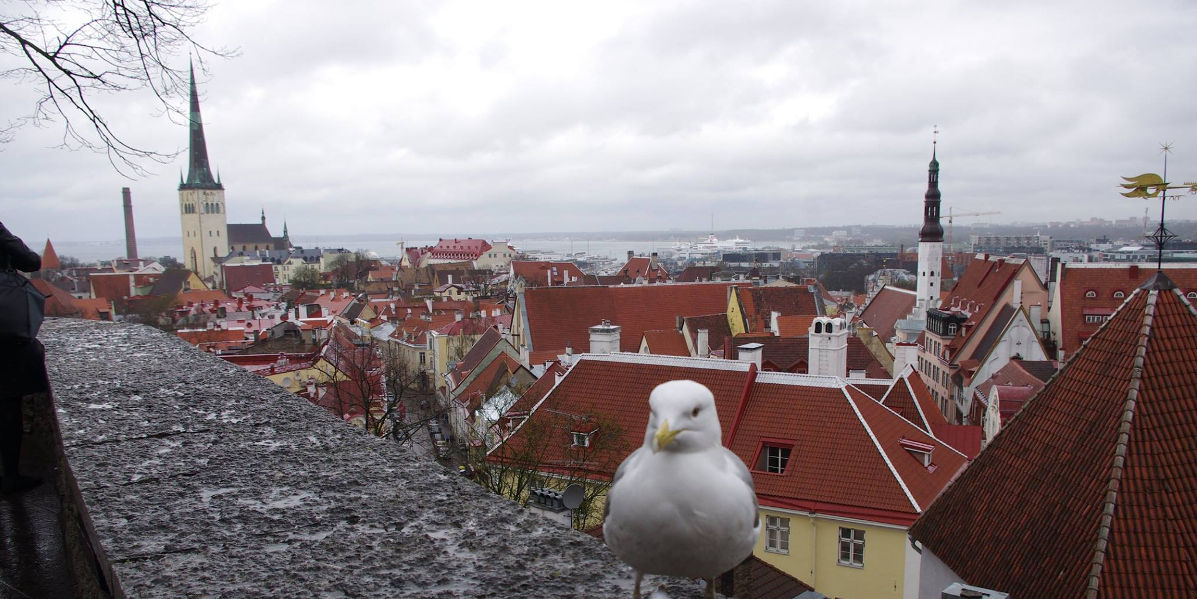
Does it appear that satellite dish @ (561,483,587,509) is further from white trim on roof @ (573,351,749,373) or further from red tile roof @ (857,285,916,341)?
red tile roof @ (857,285,916,341)

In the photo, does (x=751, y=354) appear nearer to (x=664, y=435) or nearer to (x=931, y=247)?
(x=664, y=435)

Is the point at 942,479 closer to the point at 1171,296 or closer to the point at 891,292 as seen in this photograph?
the point at 1171,296

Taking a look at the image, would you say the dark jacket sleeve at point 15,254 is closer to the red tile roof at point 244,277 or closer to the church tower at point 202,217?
the red tile roof at point 244,277

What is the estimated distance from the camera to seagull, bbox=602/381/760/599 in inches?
59.3

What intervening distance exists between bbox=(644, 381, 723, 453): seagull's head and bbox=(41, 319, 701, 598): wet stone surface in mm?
567

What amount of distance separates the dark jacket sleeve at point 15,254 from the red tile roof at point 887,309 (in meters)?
49.0

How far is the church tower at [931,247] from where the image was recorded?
5496 cm

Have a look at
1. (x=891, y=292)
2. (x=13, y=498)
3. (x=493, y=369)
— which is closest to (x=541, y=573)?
(x=13, y=498)

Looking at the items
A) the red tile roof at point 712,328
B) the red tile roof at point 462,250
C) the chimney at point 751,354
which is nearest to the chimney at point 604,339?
the chimney at point 751,354

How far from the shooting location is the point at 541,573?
1997 mm

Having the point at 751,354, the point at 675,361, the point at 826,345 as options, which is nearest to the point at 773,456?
the point at 675,361

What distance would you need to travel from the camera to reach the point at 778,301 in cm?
3697

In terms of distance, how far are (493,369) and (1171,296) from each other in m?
23.6

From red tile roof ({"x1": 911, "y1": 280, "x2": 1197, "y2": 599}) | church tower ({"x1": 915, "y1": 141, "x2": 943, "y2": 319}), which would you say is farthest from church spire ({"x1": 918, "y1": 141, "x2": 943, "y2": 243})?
red tile roof ({"x1": 911, "y1": 280, "x2": 1197, "y2": 599})
